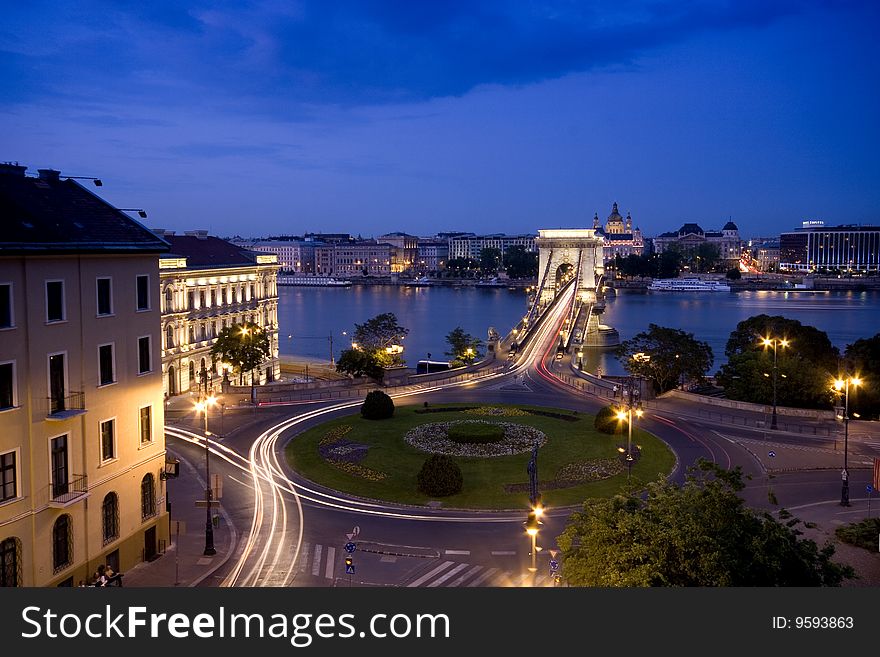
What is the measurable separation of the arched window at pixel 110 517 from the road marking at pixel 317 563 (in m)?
5.84

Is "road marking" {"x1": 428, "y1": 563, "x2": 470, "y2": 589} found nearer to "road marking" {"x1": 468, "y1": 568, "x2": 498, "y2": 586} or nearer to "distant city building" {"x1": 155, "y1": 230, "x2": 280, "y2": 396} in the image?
"road marking" {"x1": 468, "y1": 568, "x2": 498, "y2": 586}

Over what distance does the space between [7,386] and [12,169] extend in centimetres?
774

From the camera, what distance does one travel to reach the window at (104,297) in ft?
74.7

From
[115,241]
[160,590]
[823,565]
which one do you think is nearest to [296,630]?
[160,590]

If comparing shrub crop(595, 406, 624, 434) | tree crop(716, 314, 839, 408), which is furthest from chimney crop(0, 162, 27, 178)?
tree crop(716, 314, 839, 408)

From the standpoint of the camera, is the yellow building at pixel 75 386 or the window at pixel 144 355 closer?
the yellow building at pixel 75 386

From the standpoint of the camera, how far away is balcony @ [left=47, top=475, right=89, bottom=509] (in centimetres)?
2061

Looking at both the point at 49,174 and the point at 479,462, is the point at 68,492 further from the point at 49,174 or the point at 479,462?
the point at 479,462

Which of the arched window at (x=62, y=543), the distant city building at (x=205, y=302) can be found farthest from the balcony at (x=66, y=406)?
the distant city building at (x=205, y=302)

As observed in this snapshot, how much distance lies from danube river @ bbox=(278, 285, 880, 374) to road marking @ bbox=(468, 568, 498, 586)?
63653 millimetres

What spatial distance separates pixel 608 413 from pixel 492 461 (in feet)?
25.8

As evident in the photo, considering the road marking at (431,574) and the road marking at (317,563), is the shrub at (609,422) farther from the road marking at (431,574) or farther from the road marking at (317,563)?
the road marking at (317,563)

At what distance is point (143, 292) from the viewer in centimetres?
2470

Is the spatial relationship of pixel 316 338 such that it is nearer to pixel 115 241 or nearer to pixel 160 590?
pixel 115 241
